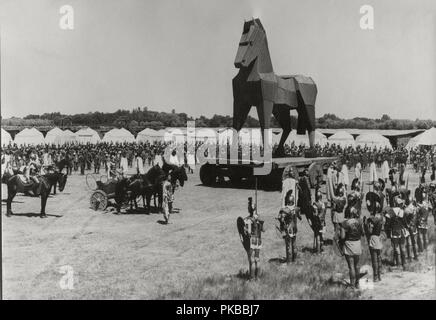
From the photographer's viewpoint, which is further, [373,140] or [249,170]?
[373,140]

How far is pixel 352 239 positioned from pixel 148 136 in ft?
72.9

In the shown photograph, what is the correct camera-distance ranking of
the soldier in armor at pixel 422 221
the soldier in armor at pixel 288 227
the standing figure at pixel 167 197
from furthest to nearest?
the standing figure at pixel 167 197, the soldier in armor at pixel 422 221, the soldier in armor at pixel 288 227

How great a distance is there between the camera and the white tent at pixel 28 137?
1016 inches

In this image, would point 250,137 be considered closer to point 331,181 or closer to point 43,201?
point 331,181

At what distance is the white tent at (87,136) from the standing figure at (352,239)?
942 inches

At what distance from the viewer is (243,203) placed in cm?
1198

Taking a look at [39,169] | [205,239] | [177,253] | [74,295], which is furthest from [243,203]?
[39,169]

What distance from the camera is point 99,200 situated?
1237 centimetres

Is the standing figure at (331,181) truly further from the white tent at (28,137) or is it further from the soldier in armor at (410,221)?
the white tent at (28,137)

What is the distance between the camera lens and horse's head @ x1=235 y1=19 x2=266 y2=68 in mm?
11523

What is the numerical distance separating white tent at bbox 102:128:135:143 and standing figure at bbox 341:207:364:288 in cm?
2451

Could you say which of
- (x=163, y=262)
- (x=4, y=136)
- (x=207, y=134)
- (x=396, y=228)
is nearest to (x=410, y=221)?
(x=396, y=228)

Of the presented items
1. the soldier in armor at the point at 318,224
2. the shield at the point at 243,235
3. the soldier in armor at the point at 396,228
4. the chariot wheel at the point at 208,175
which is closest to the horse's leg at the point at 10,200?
the shield at the point at 243,235

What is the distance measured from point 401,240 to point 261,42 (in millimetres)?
6253
